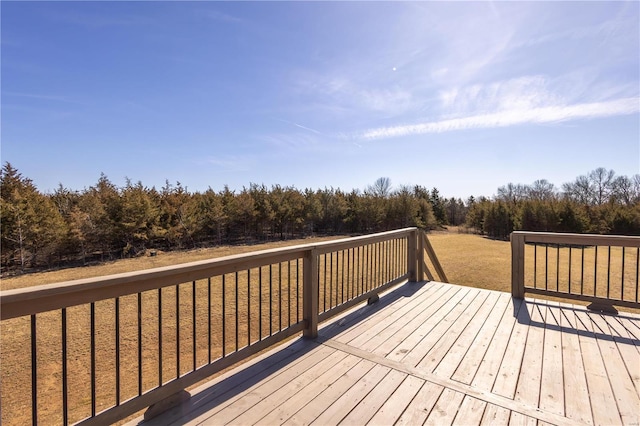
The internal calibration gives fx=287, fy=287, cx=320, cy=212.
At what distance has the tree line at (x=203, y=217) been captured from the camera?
10.5 meters

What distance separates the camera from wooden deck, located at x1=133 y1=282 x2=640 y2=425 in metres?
1.74

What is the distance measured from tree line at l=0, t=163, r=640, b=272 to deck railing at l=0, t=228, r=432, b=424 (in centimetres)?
690

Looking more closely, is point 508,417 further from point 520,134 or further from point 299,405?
point 520,134

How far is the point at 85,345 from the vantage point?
4.36m

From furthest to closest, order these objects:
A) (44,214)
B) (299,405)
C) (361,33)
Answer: (44,214)
(361,33)
(299,405)

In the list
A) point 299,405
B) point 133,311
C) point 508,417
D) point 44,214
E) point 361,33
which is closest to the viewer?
point 508,417

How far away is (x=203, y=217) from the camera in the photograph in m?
15.2

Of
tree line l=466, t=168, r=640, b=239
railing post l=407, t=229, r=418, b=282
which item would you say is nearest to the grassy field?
railing post l=407, t=229, r=418, b=282

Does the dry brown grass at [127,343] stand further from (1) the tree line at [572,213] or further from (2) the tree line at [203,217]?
(1) the tree line at [572,213]

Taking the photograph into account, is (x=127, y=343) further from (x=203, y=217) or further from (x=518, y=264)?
(x=203, y=217)

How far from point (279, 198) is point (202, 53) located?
11561 mm

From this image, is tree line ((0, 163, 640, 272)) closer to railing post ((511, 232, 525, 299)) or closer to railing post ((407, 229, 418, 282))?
railing post ((407, 229, 418, 282))

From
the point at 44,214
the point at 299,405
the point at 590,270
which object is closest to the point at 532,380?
the point at 299,405

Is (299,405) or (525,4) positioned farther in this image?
(525,4)
